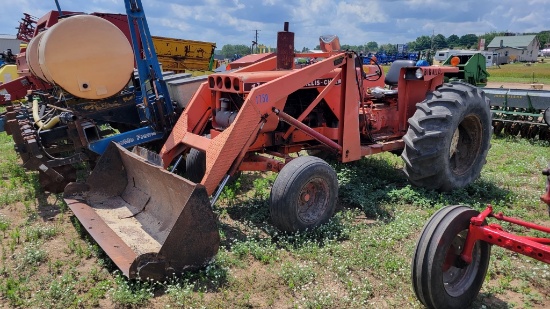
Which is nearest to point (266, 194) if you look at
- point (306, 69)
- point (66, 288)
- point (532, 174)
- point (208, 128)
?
point (208, 128)

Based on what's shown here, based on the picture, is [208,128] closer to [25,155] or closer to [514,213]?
[25,155]

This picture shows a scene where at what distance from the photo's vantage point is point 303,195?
15.4 ft

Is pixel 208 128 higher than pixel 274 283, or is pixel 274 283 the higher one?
pixel 208 128

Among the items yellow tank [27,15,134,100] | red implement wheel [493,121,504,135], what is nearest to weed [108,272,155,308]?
yellow tank [27,15,134,100]

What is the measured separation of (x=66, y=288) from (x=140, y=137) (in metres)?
3.06

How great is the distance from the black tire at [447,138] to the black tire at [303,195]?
1.31 metres

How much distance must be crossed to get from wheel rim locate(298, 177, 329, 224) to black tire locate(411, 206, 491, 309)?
1.71 meters

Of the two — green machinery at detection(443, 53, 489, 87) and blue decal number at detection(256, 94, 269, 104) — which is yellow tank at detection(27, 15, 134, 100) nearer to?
blue decal number at detection(256, 94, 269, 104)

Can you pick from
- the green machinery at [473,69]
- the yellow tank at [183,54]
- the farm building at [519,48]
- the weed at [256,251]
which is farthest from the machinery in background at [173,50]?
the farm building at [519,48]

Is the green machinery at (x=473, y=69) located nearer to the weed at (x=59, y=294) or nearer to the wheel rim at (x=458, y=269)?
the wheel rim at (x=458, y=269)

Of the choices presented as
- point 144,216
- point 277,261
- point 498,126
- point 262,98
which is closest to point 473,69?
point 498,126

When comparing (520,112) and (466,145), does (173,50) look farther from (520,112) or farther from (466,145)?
(466,145)

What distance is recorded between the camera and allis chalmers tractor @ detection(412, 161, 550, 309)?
2.91 meters

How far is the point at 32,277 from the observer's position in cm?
387
